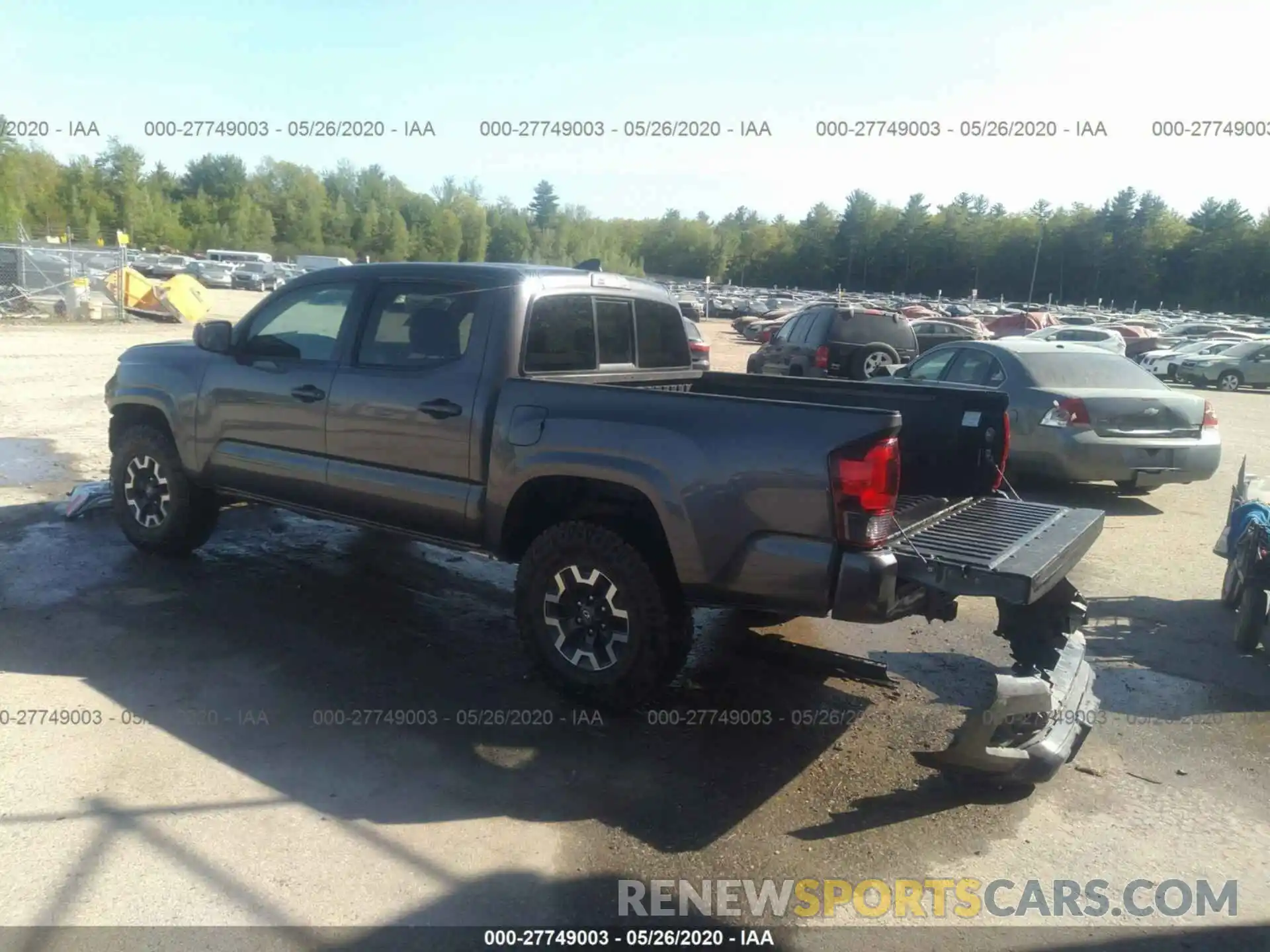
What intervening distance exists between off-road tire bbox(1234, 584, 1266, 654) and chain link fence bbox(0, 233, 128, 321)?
26701 millimetres

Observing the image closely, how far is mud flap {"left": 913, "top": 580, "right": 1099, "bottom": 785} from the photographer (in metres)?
3.65

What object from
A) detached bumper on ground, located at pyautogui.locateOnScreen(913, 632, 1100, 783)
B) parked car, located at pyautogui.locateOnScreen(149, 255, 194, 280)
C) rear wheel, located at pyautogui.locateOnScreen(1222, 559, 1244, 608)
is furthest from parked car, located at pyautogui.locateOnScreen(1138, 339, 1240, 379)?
parked car, located at pyautogui.locateOnScreen(149, 255, 194, 280)

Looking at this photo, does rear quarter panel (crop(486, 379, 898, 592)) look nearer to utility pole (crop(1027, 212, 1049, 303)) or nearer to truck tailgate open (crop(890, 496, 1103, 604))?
truck tailgate open (crop(890, 496, 1103, 604))

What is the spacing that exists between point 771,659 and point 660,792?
157 centimetres

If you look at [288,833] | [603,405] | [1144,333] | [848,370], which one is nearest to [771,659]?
[603,405]

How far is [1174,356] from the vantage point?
90.3 feet

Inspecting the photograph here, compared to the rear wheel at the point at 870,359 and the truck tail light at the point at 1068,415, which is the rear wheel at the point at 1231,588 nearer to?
the truck tail light at the point at 1068,415

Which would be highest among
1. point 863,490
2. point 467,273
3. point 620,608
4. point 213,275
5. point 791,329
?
point 467,273

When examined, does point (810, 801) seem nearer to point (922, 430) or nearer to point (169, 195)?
point (922, 430)

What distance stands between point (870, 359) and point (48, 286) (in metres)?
22.4

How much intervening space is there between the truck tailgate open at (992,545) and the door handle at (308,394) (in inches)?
126

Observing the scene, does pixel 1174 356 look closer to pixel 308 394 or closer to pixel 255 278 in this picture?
pixel 308 394

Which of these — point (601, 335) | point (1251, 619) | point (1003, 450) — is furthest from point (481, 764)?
point (1251, 619)

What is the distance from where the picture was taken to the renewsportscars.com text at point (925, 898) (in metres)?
3.17
